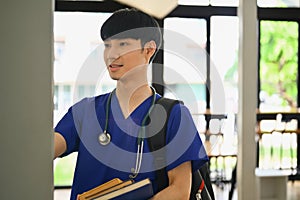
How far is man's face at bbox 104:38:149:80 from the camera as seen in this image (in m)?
1.90

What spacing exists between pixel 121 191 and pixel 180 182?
0.26m

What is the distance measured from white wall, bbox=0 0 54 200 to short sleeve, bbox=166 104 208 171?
34.9 inches

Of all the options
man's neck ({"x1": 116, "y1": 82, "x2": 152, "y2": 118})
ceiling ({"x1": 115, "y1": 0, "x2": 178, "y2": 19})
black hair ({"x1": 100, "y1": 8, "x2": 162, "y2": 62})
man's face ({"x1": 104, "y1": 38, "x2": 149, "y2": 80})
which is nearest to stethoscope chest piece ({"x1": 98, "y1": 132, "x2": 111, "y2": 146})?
Answer: man's neck ({"x1": 116, "y1": 82, "x2": 152, "y2": 118})

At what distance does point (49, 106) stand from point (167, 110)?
895mm

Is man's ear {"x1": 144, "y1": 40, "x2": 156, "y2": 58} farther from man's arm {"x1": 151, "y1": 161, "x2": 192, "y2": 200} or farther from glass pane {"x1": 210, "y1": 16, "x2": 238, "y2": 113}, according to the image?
glass pane {"x1": 210, "y1": 16, "x2": 238, "y2": 113}

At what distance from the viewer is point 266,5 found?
230 inches

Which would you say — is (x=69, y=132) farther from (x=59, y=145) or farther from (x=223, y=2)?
(x=223, y=2)

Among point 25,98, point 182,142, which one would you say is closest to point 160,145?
point 182,142

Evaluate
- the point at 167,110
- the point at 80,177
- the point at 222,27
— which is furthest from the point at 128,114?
the point at 222,27

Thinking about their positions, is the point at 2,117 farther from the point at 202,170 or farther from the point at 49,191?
the point at 202,170

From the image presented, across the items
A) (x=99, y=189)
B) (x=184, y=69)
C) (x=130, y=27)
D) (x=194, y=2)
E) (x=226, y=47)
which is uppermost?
(x=194, y=2)

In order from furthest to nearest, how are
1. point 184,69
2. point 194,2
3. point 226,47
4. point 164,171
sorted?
point 226,47 → point 194,2 → point 184,69 → point 164,171

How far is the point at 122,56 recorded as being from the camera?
6.24 ft

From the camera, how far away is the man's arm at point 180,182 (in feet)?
6.17
